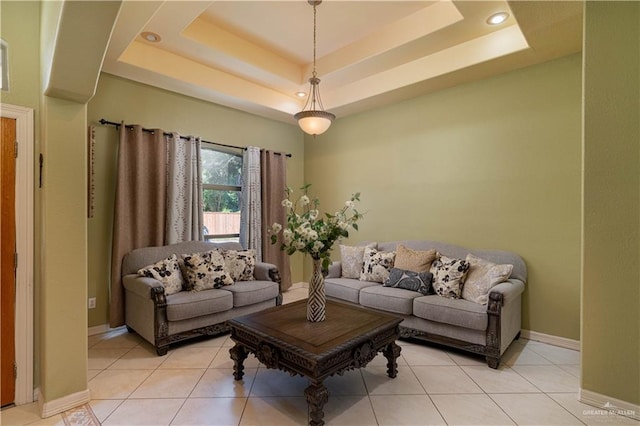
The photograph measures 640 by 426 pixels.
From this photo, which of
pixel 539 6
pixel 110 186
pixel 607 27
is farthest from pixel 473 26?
pixel 110 186

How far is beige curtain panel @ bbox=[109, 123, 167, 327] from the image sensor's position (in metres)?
3.52

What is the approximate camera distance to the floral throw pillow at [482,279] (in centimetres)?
301

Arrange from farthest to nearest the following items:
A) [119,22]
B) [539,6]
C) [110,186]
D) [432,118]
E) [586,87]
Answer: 1. [432,118]
2. [110,186]
3. [119,22]
4. [539,6]
5. [586,87]

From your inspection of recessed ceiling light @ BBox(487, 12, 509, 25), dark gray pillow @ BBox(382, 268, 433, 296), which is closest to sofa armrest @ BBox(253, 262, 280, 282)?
dark gray pillow @ BBox(382, 268, 433, 296)

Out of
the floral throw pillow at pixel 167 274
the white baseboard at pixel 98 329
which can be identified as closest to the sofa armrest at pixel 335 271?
the floral throw pillow at pixel 167 274

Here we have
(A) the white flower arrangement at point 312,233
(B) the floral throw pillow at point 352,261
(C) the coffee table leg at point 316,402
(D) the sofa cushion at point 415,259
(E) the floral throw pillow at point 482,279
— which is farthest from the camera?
(B) the floral throw pillow at point 352,261

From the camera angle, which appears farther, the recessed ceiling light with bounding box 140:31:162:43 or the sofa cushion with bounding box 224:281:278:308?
the sofa cushion with bounding box 224:281:278:308

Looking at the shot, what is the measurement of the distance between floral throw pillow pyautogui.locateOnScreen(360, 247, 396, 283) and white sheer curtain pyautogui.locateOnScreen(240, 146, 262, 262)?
69.1 inches

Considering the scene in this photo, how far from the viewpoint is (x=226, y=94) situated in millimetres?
4188

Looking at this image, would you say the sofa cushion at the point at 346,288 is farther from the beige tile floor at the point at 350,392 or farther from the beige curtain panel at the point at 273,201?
the beige curtain panel at the point at 273,201

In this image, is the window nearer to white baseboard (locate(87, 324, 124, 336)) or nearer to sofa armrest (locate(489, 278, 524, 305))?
white baseboard (locate(87, 324, 124, 336))

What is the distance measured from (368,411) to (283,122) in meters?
4.48

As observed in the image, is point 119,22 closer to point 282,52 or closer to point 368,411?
point 282,52

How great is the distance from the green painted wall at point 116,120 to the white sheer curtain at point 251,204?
0.30 metres
